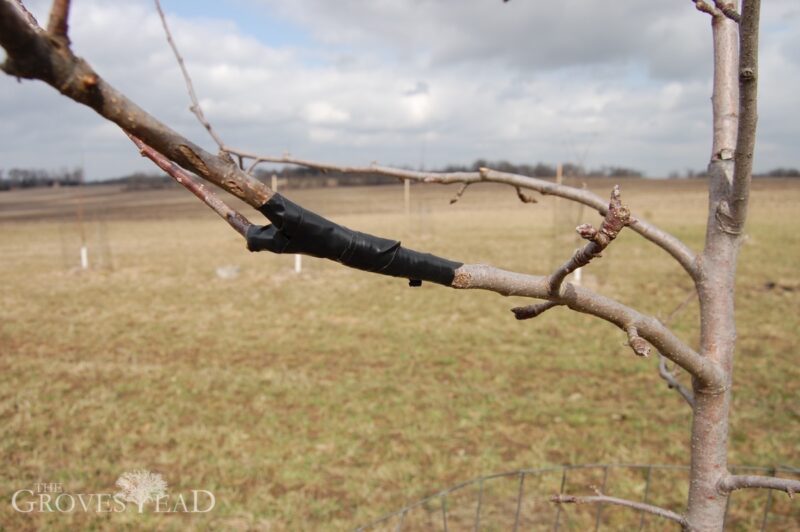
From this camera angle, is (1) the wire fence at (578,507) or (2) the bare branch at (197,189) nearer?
(2) the bare branch at (197,189)

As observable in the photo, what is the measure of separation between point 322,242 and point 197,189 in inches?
14.4

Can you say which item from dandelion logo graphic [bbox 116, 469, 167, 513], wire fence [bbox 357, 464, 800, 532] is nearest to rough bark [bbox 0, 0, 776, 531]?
dandelion logo graphic [bbox 116, 469, 167, 513]

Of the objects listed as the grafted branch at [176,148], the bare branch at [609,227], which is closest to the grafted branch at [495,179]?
the grafted branch at [176,148]

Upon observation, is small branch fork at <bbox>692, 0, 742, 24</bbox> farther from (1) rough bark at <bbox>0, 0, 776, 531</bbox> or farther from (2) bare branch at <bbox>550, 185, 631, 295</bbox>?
(2) bare branch at <bbox>550, 185, 631, 295</bbox>

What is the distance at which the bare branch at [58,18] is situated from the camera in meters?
0.53

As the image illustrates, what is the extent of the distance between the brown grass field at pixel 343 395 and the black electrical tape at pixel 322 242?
11.4 feet

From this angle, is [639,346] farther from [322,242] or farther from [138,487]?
[138,487]

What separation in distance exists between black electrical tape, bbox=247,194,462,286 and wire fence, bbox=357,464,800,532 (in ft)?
10.2

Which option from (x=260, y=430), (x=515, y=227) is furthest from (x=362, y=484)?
(x=515, y=227)

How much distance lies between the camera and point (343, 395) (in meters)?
5.92

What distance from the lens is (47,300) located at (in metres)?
10.2

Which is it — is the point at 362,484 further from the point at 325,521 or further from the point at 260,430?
the point at 260,430

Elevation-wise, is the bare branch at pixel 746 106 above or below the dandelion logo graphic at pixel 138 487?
above

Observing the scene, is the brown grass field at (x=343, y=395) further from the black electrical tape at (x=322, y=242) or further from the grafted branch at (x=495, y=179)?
the black electrical tape at (x=322, y=242)
